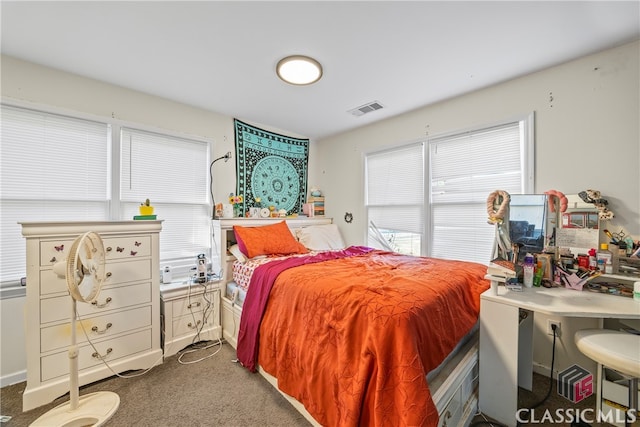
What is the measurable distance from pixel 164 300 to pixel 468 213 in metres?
3.04

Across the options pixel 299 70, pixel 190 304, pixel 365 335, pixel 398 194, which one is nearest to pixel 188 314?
pixel 190 304

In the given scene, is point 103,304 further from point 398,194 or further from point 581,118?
point 581,118

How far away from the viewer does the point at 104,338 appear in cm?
184

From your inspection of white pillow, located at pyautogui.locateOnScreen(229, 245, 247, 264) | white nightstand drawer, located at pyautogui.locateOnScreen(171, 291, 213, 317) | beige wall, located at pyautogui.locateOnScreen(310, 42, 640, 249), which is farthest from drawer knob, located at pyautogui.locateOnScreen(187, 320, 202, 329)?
beige wall, located at pyautogui.locateOnScreen(310, 42, 640, 249)

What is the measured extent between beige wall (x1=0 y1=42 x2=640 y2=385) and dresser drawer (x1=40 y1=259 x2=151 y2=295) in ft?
1.93

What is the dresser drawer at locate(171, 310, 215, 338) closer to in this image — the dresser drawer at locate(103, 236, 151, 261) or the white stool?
the dresser drawer at locate(103, 236, 151, 261)

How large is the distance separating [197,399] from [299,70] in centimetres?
257

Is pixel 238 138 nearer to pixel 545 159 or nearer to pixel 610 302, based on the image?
pixel 545 159

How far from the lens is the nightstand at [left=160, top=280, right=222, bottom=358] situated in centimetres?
218

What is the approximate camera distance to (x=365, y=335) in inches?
47.4

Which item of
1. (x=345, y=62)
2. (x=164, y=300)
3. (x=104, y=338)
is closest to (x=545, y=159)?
(x=345, y=62)

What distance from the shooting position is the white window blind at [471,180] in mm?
2287

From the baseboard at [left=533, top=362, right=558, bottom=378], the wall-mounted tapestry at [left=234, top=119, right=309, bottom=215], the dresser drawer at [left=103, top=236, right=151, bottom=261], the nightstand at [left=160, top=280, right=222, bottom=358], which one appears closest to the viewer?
the dresser drawer at [left=103, top=236, right=151, bottom=261]

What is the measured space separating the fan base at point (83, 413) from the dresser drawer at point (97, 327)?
413 millimetres
